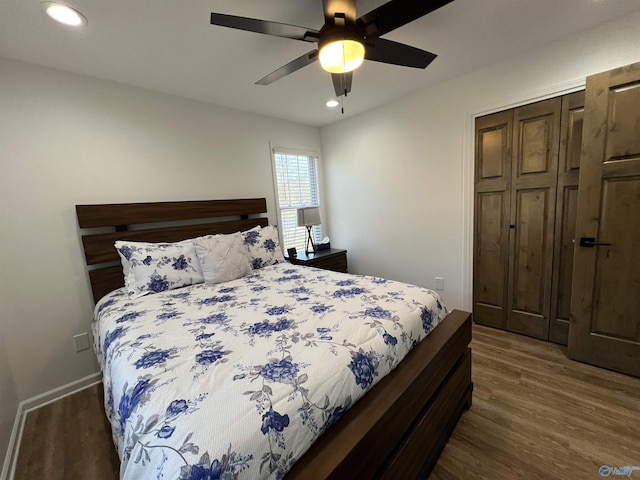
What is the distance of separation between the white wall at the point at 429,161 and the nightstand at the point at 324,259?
336 millimetres

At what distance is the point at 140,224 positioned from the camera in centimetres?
242

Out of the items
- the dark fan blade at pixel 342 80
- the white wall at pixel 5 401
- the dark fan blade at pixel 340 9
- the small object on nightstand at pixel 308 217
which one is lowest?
the white wall at pixel 5 401

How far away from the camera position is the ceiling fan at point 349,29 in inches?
48.2

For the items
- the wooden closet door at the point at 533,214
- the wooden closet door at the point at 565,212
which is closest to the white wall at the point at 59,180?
the wooden closet door at the point at 533,214

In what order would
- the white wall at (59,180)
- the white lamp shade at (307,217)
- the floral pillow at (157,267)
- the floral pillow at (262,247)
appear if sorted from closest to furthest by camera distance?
the white wall at (59,180)
the floral pillow at (157,267)
the floral pillow at (262,247)
the white lamp shade at (307,217)

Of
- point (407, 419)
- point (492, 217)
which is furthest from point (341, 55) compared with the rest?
point (492, 217)

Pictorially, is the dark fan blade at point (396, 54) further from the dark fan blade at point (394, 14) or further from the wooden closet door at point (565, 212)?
the wooden closet door at point (565, 212)

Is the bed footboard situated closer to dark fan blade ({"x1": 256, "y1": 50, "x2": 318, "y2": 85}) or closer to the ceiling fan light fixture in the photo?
the ceiling fan light fixture

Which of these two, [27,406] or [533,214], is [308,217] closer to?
[533,214]

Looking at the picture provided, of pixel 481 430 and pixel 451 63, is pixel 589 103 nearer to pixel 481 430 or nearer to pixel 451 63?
pixel 451 63

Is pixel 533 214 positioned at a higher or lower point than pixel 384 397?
higher

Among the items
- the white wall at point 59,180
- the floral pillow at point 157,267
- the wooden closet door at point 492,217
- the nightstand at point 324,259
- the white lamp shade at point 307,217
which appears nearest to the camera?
the white wall at point 59,180

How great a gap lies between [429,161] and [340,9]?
6.48 ft

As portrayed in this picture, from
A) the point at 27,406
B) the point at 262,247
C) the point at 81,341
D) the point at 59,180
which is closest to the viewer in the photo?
the point at 27,406
